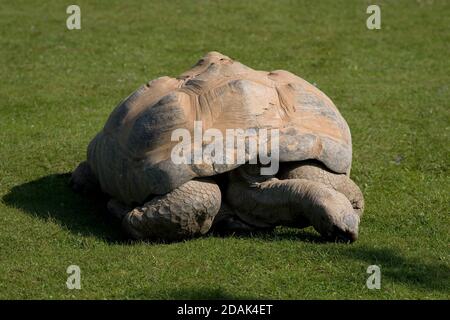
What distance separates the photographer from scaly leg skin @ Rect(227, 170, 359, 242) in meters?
6.26

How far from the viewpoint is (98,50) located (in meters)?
14.1

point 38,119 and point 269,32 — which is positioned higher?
point 269,32

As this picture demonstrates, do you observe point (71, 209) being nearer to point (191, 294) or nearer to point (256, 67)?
point (191, 294)

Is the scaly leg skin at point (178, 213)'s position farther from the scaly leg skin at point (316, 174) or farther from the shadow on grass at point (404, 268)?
the shadow on grass at point (404, 268)

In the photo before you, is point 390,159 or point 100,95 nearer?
point 390,159

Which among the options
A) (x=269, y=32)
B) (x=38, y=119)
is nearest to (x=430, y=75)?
(x=269, y=32)

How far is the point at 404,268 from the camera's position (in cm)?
605

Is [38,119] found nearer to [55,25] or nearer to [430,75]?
[55,25]

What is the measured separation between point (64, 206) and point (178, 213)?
1.71 meters

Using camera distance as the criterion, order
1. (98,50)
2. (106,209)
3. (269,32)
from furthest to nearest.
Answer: (269,32) → (98,50) → (106,209)

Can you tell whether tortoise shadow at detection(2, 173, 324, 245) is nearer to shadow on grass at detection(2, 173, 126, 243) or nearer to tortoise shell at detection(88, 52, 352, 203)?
shadow on grass at detection(2, 173, 126, 243)

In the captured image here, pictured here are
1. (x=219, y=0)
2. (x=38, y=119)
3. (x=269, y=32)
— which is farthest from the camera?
(x=219, y=0)
